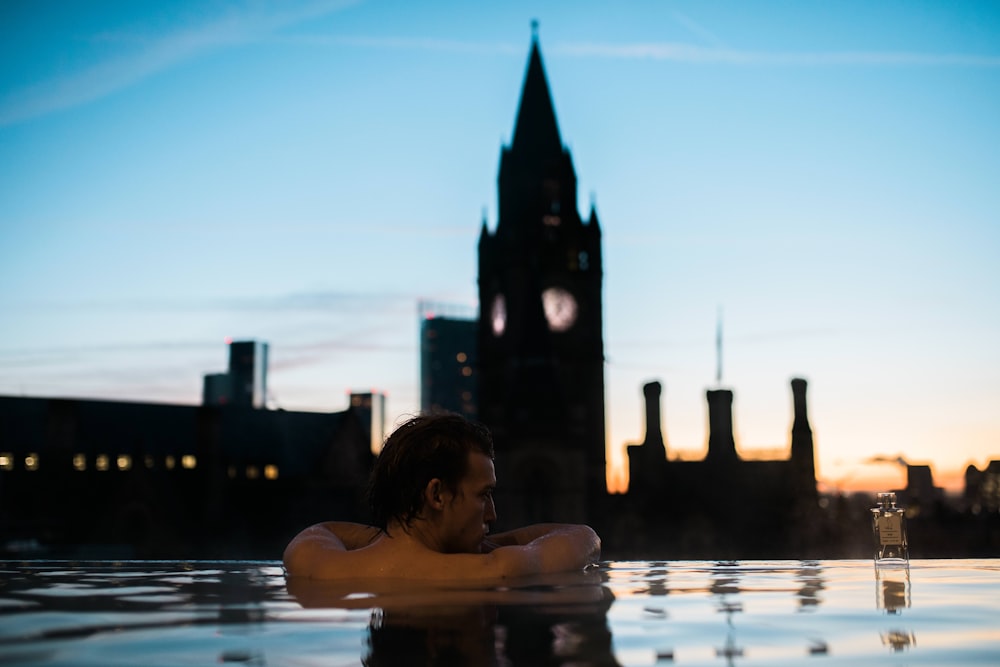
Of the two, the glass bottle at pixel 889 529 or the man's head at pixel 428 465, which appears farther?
the glass bottle at pixel 889 529

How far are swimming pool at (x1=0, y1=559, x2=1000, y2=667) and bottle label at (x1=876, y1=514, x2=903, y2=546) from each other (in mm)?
354

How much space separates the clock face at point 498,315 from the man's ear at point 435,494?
77.0 metres

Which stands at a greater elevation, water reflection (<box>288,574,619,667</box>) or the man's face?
the man's face

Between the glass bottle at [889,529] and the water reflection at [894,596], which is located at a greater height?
the glass bottle at [889,529]

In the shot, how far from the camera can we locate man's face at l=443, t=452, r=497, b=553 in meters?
4.44

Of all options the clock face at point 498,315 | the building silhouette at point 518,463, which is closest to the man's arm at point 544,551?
the building silhouette at point 518,463

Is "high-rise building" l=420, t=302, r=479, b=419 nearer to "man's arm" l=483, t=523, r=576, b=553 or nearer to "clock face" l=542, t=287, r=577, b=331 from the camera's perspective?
"clock face" l=542, t=287, r=577, b=331

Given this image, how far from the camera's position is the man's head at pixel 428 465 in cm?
445

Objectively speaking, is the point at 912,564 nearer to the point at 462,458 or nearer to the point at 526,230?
the point at 462,458

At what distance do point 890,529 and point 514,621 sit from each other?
2.85 m

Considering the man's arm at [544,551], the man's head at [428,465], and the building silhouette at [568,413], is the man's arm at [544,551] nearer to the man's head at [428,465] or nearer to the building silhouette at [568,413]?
the man's head at [428,465]

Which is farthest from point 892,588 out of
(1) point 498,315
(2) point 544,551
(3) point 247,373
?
(3) point 247,373

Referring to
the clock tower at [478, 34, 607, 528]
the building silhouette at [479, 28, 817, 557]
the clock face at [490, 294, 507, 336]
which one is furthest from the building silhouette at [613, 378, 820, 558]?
the clock face at [490, 294, 507, 336]

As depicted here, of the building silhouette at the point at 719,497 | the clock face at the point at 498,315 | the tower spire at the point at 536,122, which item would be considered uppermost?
the tower spire at the point at 536,122
